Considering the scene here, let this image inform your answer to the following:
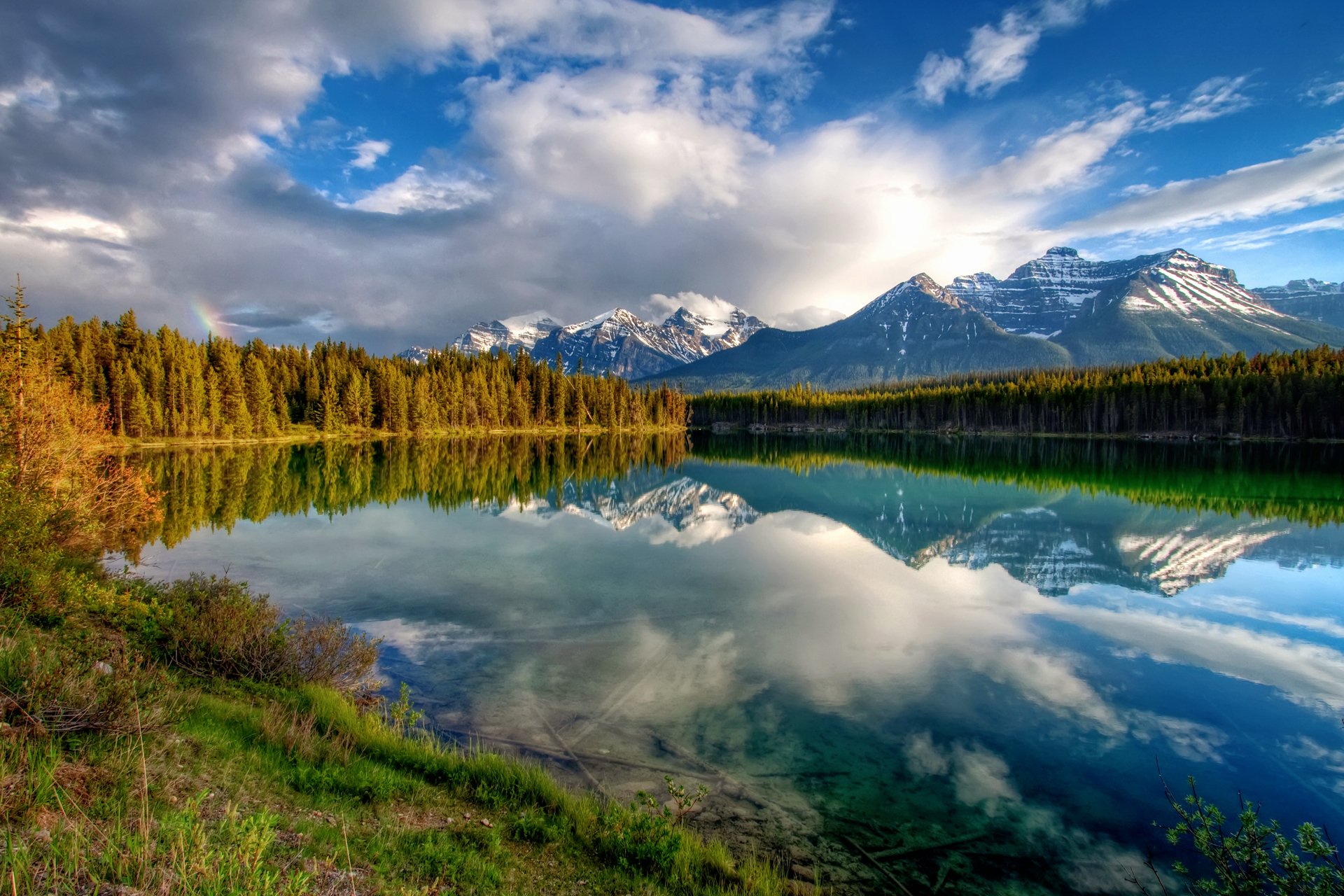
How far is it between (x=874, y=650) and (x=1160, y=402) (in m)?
129

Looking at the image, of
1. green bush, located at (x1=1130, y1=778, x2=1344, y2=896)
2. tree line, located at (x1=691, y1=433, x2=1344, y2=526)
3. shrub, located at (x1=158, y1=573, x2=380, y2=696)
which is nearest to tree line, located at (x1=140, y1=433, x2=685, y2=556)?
shrub, located at (x1=158, y1=573, x2=380, y2=696)

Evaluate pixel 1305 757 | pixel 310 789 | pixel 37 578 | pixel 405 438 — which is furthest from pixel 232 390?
pixel 1305 757

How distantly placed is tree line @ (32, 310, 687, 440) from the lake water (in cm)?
3863

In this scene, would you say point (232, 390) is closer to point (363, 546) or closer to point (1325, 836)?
point (363, 546)

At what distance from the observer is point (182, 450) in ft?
230

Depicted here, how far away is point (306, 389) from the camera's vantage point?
104 meters

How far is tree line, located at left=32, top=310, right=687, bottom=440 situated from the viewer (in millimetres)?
73188

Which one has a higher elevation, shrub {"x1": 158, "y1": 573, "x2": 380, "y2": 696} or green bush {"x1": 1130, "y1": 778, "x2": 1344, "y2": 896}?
shrub {"x1": 158, "y1": 573, "x2": 380, "y2": 696}

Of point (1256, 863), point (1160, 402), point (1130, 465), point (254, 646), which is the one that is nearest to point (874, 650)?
point (1256, 863)

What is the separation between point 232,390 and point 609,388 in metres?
77.4

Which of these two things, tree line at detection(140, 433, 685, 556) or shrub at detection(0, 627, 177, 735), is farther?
tree line at detection(140, 433, 685, 556)

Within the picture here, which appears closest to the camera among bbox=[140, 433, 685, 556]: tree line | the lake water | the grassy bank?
the grassy bank

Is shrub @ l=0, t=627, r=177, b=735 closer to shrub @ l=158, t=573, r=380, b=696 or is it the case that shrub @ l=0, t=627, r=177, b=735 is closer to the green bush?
shrub @ l=158, t=573, r=380, b=696

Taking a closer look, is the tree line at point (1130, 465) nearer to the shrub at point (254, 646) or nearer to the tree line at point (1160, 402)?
the tree line at point (1160, 402)
